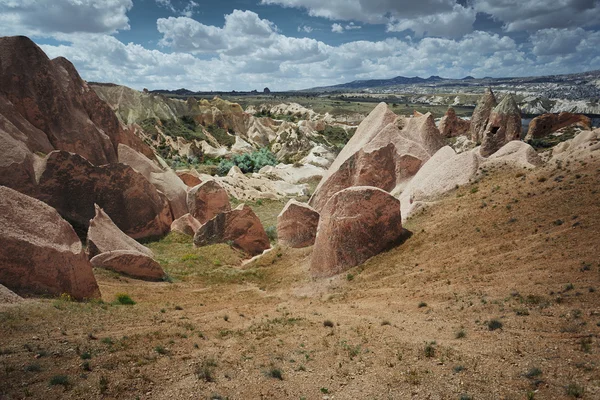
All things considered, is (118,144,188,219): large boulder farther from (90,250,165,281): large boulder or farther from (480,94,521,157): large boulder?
(480,94,521,157): large boulder

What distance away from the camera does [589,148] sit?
2142 cm

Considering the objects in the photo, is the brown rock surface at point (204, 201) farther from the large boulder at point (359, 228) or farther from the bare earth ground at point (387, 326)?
the large boulder at point (359, 228)

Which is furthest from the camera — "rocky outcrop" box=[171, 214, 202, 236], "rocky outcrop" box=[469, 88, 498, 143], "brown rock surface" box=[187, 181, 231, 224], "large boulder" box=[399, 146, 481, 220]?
"rocky outcrop" box=[469, 88, 498, 143]

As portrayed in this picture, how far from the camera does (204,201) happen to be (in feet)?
115

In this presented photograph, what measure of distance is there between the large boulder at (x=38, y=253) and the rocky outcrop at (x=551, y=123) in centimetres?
5805

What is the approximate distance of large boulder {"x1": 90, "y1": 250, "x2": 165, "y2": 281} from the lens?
19.5m

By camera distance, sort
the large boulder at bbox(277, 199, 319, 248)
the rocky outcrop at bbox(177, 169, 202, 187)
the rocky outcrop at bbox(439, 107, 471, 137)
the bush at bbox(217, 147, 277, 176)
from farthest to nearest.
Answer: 1. the bush at bbox(217, 147, 277, 176)
2. the rocky outcrop at bbox(439, 107, 471, 137)
3. the rocky outcrop at bbox(177, 169, 202, 187)
4. the large boulder at bbox(277, 199, 319, 248)

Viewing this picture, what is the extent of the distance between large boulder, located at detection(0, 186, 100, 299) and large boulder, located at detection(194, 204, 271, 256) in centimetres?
1272

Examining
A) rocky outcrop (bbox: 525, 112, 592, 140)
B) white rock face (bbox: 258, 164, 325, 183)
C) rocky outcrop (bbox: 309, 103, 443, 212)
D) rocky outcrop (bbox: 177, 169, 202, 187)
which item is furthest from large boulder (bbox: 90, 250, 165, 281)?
rocky outcrop (bbox: 525, 112, 592, 140)

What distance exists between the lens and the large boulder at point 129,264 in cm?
1955

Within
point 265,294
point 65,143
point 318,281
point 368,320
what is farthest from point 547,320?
point 65,143

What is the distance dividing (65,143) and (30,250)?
65.0 ft

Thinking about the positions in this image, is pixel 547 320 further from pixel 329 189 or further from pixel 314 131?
pixel 314 131

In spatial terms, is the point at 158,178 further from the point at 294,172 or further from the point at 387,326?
the point at 294,172
